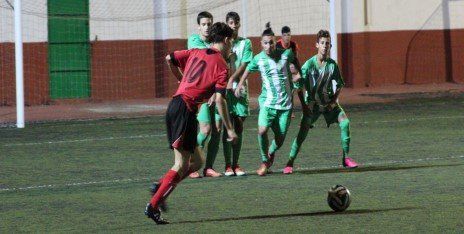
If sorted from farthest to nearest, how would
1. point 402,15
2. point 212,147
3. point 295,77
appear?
point 402,15 < point 295,77 < point 212,147

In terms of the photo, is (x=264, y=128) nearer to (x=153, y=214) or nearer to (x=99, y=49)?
(x=153, y=214)

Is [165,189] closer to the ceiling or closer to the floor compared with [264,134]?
closer to the floor

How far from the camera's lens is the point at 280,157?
15898mm

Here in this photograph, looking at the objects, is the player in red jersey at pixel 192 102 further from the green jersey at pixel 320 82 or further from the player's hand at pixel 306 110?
the green jersey at pixel 320 82

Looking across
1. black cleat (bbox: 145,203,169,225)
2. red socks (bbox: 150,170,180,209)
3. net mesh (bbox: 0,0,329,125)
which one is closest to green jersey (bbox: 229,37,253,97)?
red socks (bbox: 150,170,180,209)

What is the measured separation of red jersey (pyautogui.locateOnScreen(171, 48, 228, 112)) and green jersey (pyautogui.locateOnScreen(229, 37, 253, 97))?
3.10 meters

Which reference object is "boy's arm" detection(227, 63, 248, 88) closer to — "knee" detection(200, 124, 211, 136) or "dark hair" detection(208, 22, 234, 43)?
"knee" detection(200, 124, 211, 136)

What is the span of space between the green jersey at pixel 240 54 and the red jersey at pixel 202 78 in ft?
10.2

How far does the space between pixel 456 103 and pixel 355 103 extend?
235cm

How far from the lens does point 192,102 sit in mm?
10578

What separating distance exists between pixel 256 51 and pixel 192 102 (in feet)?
61.2

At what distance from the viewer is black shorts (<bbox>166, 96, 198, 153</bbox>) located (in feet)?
34.2

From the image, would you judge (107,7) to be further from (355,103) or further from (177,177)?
(177,177)

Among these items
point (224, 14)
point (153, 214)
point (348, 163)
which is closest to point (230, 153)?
point (348, 163)
